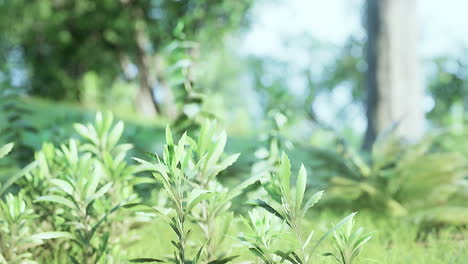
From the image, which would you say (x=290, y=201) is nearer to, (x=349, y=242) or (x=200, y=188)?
(x=349, y=242)

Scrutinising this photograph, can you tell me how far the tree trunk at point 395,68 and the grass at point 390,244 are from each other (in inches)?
78.6

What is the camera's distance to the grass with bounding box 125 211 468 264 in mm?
2143

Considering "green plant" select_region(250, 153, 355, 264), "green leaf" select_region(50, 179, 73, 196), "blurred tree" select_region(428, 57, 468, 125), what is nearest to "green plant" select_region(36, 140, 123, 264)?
"green leaf" select_region(50, 179, 73, 196)

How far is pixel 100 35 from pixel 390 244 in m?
14.5

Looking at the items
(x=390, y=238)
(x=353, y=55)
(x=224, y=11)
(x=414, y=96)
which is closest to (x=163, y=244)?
(x=390, y=238)

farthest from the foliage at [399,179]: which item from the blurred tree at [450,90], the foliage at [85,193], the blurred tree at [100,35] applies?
the blurred tree at [450,90]

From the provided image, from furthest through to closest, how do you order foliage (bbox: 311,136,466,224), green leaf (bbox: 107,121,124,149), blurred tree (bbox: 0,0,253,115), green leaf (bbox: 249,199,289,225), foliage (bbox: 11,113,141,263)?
1. blurred tree (bbox: 0,0,253,115)
2. foliage (bbox: 311,136,466,224)
3. green leaf (bbox: 107,121,124,149)
4. foliage (bbox: 11,113,141,263)
5. green leaf (bbox: 249,199,289,225)

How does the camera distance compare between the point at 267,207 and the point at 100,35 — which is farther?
the point at 100,35

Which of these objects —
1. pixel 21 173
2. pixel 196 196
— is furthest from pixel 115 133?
pixel 196 196

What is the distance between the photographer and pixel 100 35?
1541 cm

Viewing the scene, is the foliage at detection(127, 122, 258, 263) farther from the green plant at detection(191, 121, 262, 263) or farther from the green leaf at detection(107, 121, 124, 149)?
the green leaf at detection(107, 121, 124, 149)

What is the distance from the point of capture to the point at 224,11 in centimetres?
1193

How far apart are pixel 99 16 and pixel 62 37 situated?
6.63 ft

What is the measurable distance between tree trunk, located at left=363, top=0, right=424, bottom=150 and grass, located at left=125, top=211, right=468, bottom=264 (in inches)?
78.6
